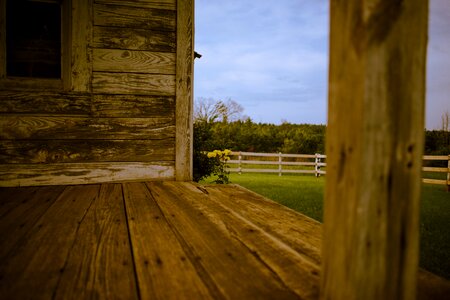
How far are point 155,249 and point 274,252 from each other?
19.7 inches

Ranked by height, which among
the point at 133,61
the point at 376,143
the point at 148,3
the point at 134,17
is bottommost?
the point at 376,143

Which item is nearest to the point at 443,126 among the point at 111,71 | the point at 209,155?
the point at 209,155

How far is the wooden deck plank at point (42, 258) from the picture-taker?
942 millimetres

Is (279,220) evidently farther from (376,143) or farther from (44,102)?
(44,102)

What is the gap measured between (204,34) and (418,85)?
85234 mm

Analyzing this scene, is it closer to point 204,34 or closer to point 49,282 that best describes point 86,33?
point 49,282

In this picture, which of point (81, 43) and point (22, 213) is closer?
point (22, 213)

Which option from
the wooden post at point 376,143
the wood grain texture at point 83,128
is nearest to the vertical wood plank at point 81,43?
the wood grain texture at point 83,128

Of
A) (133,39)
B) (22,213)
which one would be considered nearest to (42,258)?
(22,213)

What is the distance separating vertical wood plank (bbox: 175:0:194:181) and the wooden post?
8.01ft

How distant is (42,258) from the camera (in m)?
1.16

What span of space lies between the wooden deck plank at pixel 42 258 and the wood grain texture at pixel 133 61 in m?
1.51

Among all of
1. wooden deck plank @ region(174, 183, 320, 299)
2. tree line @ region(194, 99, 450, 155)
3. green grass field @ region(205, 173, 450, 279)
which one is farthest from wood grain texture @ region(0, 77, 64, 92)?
tree line @ region(194, 99, 450, 155)

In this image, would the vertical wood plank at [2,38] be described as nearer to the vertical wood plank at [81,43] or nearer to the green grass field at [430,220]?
the vertical wood plank at [81,43]
